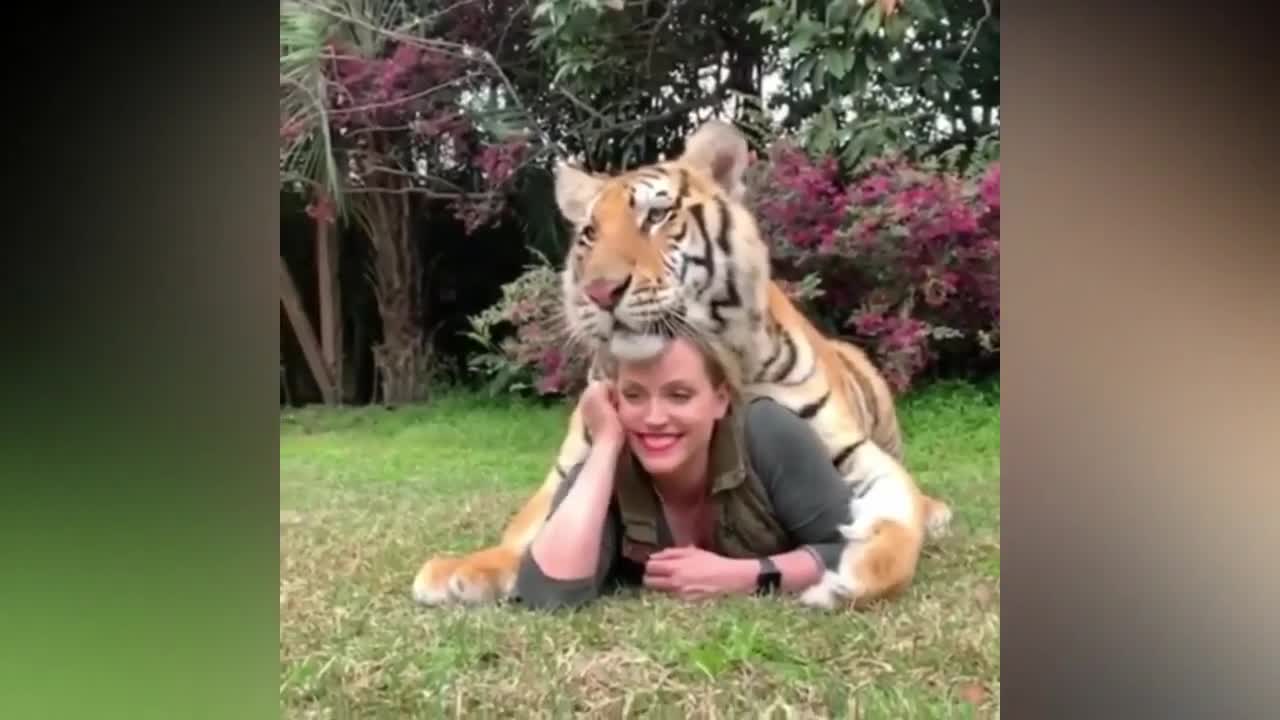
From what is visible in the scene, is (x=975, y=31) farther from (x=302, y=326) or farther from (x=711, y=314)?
(x=302, y=326)

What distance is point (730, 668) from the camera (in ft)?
8.23

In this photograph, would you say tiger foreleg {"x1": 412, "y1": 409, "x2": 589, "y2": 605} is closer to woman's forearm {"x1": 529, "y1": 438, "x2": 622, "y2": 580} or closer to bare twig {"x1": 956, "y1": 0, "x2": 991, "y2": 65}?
woman's forearm {"x1": 529, "y1": 438, "x2": 622, "y2": 580}

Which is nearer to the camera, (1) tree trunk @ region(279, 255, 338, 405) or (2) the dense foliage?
(2) the dense foliage

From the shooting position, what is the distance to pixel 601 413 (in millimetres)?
2641

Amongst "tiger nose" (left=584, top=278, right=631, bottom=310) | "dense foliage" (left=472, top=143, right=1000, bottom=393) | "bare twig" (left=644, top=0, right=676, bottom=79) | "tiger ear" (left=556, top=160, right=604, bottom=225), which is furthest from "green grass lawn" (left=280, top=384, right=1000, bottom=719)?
"bare twig" (left=644, top=0, right=676, bottom=79)

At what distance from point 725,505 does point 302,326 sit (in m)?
1.02

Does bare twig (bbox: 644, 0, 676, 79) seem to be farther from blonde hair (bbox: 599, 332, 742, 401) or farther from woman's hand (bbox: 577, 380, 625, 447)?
woman's hand (bbox: 577, 380, 625, 447)

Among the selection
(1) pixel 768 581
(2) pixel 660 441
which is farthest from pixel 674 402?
(1) pixel 768 581

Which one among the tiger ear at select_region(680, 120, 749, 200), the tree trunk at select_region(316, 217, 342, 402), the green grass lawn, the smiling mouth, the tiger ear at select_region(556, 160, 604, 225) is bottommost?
the green grass lawn

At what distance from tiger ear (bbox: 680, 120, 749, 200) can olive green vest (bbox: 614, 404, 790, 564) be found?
0.49 meters

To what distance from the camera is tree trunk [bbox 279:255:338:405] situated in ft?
8.75

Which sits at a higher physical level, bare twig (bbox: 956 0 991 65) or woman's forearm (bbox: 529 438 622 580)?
bare twig (bbox: 956 0 991 65)
